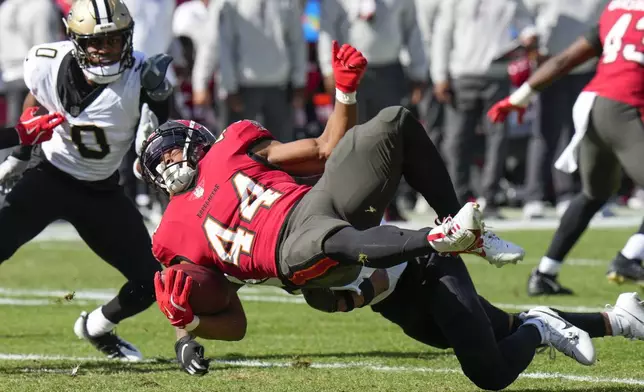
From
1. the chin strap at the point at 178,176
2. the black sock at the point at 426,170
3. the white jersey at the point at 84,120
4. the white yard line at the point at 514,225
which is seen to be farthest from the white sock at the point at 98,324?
the white yard line at the point at 514,225

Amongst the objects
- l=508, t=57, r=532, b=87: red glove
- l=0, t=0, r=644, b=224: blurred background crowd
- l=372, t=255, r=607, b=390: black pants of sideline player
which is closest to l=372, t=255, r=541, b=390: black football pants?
l=372, t=255, r=607, b=390: black pants of sideline player

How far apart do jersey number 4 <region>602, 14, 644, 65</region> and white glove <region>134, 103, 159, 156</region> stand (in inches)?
98.8

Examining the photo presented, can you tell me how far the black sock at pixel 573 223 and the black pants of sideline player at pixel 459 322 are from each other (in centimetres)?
250

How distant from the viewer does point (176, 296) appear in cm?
474

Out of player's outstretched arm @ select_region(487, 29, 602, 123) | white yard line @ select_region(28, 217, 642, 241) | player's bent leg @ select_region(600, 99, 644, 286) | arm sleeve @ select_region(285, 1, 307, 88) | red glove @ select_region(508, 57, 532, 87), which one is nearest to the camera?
player's bent leg @ select_region(600, 99, 644, 286)

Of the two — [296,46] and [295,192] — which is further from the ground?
[295,192]

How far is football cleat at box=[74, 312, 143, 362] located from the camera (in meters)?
6.34

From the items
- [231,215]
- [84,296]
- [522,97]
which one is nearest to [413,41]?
[84,296]

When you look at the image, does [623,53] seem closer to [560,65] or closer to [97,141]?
[560,65]

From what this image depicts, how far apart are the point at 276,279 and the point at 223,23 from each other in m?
7.62

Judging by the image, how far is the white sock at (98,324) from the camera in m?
6.38

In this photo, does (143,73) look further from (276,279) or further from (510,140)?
(510,140)

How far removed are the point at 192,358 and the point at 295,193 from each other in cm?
72

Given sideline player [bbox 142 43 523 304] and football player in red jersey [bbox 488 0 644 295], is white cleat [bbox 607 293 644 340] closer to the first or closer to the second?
sideline player [bbox 142 43 523 304]
